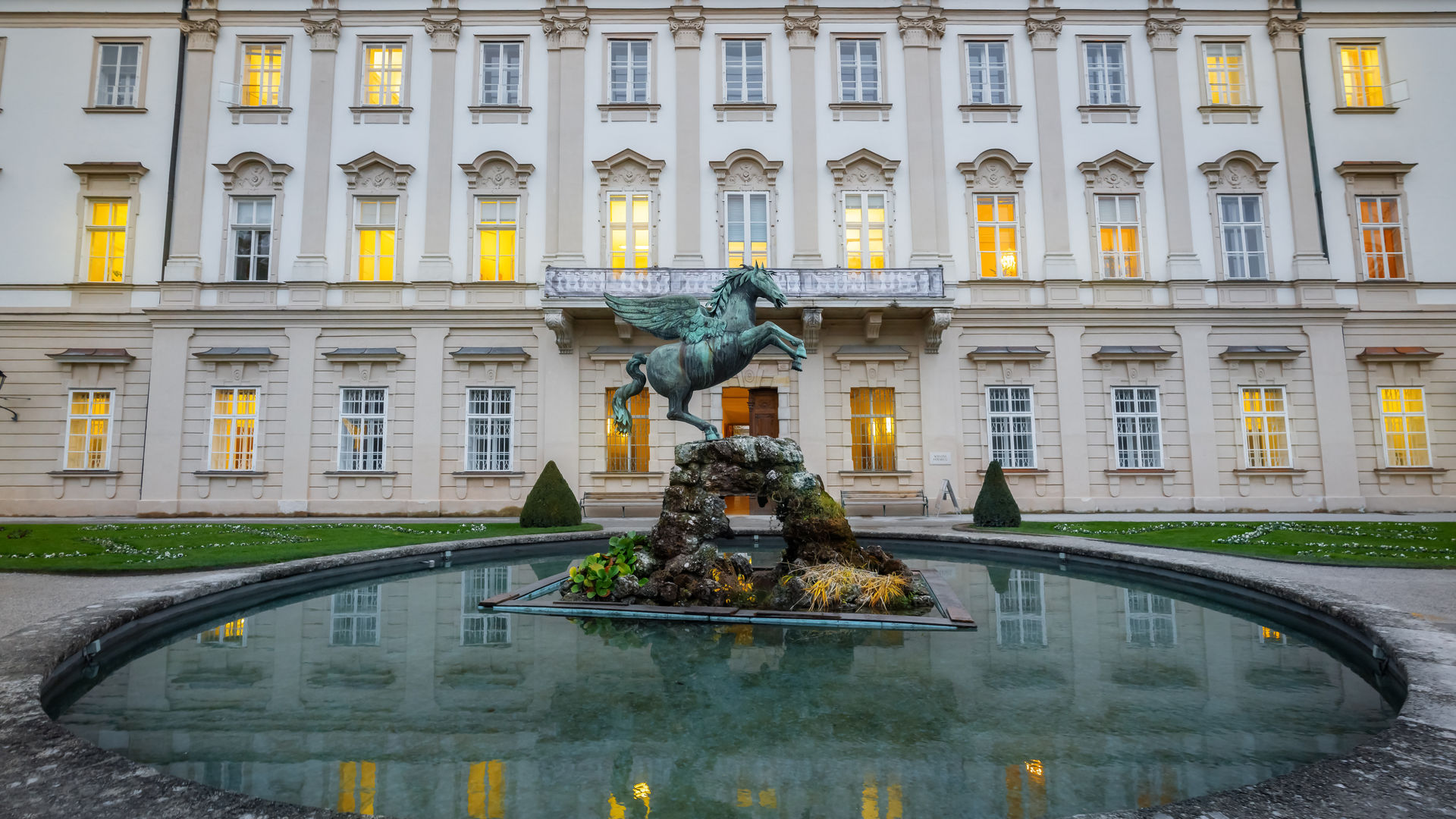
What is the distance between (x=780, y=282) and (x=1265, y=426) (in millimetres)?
14972

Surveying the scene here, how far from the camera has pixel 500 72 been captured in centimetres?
2188

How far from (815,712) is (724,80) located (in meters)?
21.4

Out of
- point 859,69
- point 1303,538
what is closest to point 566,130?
point 859,69

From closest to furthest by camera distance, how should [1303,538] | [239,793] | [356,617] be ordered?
1. [239,793]
2. [356,617]
3. [1303,538]

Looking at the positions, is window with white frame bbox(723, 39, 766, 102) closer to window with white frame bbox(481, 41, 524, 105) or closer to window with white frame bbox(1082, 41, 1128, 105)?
window with white frame bbox(481, 41, 524, 105)

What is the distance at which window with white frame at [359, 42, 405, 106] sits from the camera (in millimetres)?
21828

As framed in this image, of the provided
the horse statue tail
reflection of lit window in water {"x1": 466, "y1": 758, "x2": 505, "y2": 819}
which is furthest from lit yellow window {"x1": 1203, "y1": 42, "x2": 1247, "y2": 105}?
reflection of lit window in water {"x1": 466, "y1": 758, "x2": 505, "y2": 819}

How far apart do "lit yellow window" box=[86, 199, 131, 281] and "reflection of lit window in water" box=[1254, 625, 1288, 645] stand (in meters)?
28.0

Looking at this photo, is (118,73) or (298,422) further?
(118,73)

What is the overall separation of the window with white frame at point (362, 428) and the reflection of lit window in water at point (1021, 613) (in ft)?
59.5

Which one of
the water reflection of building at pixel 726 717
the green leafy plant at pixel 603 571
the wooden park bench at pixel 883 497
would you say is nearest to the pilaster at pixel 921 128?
the wooden park bench at pixel 883 497

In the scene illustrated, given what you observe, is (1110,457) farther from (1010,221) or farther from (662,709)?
(662,709)

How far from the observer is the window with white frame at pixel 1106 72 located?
71.9ft

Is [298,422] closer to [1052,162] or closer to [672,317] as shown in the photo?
[672,317]
